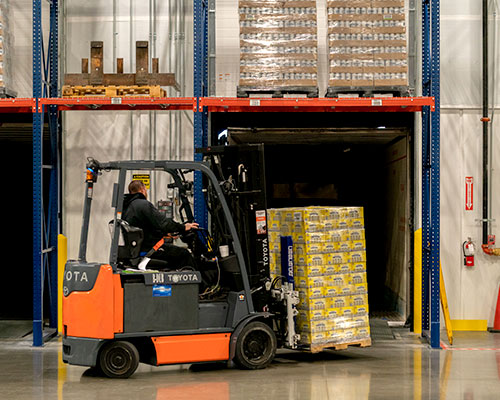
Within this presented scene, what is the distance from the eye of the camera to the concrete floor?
7.56 meters

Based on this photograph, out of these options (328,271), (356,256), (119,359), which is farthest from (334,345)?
(119,359)

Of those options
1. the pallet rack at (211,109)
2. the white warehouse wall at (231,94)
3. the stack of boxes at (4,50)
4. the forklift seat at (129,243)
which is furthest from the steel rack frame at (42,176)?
the forklift seat at (129,243)

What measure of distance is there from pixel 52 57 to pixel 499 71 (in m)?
7.27

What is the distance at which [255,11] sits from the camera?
10.4 metres

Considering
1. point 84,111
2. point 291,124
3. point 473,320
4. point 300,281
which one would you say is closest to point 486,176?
point 473,320

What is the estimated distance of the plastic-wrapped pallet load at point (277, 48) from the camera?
10305 millimetres

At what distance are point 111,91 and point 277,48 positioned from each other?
8.16 ft

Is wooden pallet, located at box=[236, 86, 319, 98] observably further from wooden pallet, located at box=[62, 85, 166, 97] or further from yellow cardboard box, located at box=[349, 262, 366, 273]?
yellow cardboard box, located at box=[349, 262, 366, 273]

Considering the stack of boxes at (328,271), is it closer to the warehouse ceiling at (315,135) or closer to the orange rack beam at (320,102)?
the orange rack beam at (320,102)

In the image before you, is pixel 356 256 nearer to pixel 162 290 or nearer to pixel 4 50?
pixel 162 290

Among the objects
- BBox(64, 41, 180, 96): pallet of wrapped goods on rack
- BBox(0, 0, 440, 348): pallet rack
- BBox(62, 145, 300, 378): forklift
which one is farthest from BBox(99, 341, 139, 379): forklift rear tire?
BBox(64, 41, 180, 96): pallet of wrapped goods on rack

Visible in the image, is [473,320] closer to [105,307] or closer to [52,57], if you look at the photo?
[105,307]

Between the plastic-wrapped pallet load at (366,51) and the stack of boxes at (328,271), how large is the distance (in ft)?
6.93

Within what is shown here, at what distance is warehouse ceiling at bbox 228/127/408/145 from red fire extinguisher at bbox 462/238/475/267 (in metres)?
2.09
